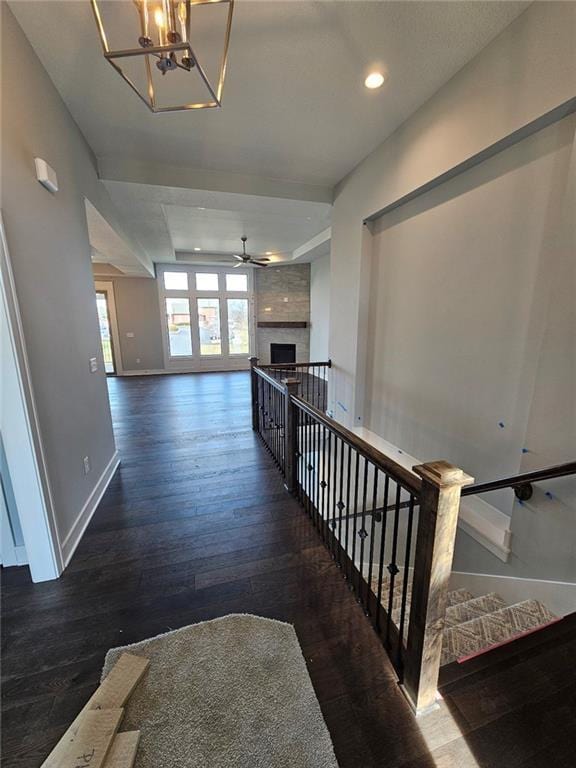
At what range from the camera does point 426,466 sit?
1082 millimetres

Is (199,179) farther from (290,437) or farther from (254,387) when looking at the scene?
(290,437)

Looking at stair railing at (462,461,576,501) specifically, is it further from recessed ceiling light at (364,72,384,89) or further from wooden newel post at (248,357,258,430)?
recessed ceiling light at (364,72,384,89)

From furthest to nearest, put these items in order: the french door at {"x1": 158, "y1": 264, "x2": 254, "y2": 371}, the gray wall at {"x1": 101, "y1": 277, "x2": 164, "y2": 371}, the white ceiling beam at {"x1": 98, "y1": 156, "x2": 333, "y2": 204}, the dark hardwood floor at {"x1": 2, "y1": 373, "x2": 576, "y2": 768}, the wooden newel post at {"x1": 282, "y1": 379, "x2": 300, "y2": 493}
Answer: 1. the french door at {"x1": 158, "y1": 264, "x2": 254, "y2": 371}
2. the gray wall at {"x1": 101, "y1": 277, "x2": 164, "y2": 371}
3. the white ceiling beam at {"x1": 98, "y1": 156, "x2": 333, "y2": 204}
4. the wooden newel post at {"x1": 282, "y1": 379, "x2": 300, "y2": 493}
5. the dark hardwood floor at {"x1": 2, "y1": 373, "x2": 576, "y2": 768}

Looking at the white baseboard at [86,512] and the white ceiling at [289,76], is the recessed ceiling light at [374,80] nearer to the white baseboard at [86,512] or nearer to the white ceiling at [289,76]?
the white ceiling at [289,76]

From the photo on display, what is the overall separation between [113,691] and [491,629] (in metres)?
1.99

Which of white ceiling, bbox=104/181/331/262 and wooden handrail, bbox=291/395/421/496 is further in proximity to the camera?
white ceiling, bbox=104/181/331/262

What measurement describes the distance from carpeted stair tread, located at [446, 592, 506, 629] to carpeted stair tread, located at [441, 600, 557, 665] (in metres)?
0.18

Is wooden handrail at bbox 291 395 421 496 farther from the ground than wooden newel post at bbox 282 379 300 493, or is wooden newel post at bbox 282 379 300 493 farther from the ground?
wooden handrail at bbox 291 395 421 496

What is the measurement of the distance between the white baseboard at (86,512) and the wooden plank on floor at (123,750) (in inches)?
46.4

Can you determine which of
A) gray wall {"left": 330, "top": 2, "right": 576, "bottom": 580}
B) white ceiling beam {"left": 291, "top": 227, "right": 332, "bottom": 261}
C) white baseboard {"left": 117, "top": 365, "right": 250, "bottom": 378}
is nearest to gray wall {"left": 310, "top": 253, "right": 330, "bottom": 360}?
white ceiling beam {"left": 291, "top": 227, "right": 332, "bottom": 261}

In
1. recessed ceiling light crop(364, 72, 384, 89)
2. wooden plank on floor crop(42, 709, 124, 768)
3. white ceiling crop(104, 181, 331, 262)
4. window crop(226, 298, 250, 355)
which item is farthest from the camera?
window crop(226, 298, 250, 355)

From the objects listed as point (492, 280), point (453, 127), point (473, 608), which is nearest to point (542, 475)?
point (473, 608)

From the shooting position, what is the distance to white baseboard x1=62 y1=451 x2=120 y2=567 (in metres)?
2.00

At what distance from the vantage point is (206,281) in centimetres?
878
